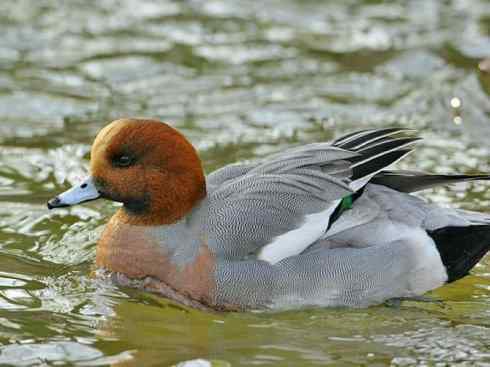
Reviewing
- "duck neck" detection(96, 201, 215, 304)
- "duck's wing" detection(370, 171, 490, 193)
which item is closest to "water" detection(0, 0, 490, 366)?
"duck neck" detection(96, 201, 215, 304)

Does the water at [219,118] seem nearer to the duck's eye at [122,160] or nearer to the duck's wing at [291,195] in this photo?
the duck's wing at [291,195]

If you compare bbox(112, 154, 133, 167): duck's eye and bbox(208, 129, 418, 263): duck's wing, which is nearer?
bbox(208, 129, 418, 263): duck's wing

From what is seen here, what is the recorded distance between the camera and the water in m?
5.82

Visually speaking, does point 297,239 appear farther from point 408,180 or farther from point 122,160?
point 122,160

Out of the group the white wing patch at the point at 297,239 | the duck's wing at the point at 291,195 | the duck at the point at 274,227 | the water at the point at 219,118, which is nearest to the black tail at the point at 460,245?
the duck at the point at 274,227

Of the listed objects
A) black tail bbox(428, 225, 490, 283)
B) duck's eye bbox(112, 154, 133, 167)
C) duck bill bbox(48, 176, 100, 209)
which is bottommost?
black tail bbox(428, 225, 490, 283)

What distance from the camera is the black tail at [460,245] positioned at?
6.43m

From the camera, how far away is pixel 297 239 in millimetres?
6141

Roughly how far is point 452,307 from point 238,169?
1471 mm

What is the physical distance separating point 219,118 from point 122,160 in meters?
3.50

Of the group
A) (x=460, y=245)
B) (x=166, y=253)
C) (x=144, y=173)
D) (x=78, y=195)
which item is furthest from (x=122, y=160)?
(x=460, y=245)

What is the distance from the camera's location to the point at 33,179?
8.38 metres

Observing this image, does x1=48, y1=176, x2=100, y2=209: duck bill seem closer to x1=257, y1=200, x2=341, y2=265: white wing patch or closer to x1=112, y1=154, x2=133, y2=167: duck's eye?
x1=112, y1=154, x2=133, y2=167: duck's eye

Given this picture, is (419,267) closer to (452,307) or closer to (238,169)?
(452,307)
